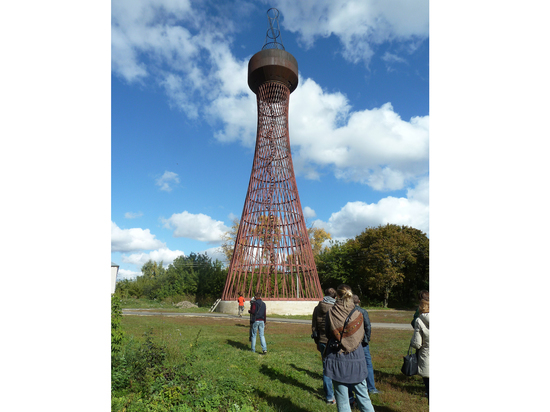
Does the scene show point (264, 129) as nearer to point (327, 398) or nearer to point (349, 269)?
point (327, 398)

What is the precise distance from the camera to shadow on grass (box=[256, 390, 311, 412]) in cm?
416

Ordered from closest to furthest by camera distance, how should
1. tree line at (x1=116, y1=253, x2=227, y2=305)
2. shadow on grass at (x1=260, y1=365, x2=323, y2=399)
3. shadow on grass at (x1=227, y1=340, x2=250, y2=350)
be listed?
shadow on grass at (x1=260, y1=365, x2=323, y2=399) < shadow on grass at (x1=227, y1=340, x2=250, y2=350) < tree line at (x1=116, y1=253, x2=227, y2=305)

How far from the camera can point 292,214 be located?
63.7 ft

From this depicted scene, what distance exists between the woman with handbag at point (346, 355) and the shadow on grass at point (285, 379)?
1841 mm

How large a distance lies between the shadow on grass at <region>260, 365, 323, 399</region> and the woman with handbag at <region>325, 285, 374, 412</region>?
184 centimetres

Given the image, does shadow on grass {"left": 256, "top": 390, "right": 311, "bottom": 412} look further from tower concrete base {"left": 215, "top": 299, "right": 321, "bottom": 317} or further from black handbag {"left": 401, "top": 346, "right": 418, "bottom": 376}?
Result: tower concrete base {"left": 215, "top": 299, "right": 321, "bottom": 317}

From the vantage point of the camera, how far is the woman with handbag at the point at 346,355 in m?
3.02

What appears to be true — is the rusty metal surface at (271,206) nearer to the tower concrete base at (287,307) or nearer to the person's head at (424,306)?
the tower concrete base at (287,307)

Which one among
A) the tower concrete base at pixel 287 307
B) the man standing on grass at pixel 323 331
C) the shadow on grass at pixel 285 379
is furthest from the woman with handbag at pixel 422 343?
the tower concrete base at pixel 287 307

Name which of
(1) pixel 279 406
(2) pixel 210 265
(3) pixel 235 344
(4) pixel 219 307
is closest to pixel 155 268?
(2) pixel 210 265

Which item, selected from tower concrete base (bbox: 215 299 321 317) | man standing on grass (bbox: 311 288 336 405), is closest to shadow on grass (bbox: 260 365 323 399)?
man standing on grass (bbox: 311 288 336 405)

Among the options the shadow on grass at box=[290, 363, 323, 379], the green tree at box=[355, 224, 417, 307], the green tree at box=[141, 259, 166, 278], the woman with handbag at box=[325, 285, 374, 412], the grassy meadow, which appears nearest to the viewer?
the woman with handbag at box=[325, 285, 374, 412]
